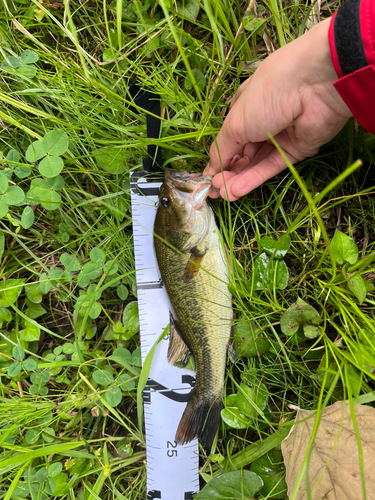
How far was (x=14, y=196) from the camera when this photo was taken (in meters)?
2.30

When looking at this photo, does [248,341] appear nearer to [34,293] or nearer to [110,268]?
[110,268]

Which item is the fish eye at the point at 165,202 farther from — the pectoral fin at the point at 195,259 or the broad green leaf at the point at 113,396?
the broad green leaf at the point at 113,396

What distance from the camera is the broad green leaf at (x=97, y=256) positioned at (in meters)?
2.30

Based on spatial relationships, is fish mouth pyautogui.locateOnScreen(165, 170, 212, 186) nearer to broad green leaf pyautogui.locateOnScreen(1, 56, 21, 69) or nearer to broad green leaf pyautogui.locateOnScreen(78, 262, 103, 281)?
broad green leaf pyautogui.locateOnScreen(78, 262, 103, 281)

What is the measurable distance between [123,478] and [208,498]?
0.70 metres

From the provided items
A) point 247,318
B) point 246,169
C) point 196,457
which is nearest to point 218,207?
point 246,169

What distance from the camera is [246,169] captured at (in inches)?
84.2

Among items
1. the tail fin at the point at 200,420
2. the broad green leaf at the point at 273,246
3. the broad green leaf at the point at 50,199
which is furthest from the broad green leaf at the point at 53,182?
the tail fin at the point at 200,420

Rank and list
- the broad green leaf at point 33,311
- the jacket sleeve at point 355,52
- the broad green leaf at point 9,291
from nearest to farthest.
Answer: the jacket sleeve at point 355,52 → the broad green leaf at point 9,291 → the broad green leaf at point 33,311

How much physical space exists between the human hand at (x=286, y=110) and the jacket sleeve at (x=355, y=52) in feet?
0.30

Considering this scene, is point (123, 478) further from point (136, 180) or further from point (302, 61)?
point (302, 61)

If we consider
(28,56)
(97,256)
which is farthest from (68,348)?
(28,56)

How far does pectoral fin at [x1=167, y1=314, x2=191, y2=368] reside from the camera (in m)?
2.28

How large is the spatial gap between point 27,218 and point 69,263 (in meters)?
0.44
